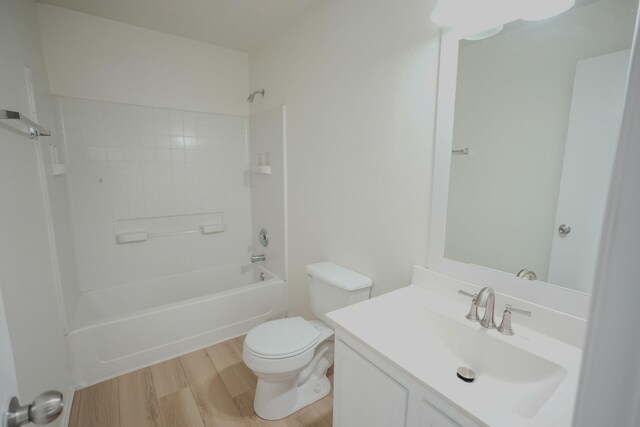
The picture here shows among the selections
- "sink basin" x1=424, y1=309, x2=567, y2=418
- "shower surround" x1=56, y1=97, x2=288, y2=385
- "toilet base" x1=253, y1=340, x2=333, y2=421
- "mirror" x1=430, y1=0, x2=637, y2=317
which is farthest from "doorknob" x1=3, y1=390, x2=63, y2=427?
"shower surround" x1=56, y1=97, x2=288, y2=385

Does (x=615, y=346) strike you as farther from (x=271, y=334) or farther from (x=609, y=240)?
(x=271, y=334)

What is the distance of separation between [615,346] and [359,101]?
1540 mm

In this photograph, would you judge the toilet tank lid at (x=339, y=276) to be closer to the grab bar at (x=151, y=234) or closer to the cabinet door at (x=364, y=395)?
the cabinet door at (x=364, y=395)

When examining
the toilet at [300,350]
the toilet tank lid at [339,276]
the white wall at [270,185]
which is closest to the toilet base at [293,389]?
the toilet at [300,350]

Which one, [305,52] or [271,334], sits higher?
[305,52]

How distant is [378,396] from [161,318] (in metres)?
1.69

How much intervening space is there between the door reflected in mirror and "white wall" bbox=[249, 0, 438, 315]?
0.18 m

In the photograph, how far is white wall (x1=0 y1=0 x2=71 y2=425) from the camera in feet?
3.15

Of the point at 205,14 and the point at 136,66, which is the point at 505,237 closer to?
the point at 205,14

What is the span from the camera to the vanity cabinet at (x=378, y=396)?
77cm

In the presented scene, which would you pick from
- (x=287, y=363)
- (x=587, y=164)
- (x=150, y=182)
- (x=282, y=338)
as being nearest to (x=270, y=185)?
(x=150, y=182)

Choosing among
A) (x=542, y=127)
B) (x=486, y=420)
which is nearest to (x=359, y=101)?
(x=542, y=127)

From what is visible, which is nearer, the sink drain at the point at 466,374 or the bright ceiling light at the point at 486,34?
the sink drain at the point at 466,374

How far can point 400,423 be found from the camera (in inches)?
34.3
